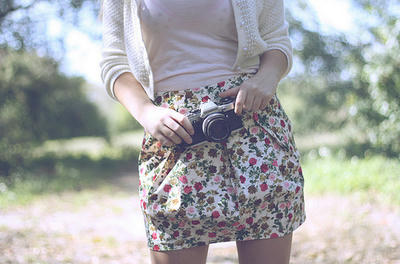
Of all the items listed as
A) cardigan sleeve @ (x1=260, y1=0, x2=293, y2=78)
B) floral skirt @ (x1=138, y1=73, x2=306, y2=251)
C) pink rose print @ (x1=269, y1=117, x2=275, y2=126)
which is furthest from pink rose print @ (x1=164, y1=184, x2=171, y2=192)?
cardigan sleeve @ (x1=260, y1=0, x2=293, y2=78)

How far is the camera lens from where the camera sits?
3.66ft

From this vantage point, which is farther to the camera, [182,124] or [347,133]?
[347,133]

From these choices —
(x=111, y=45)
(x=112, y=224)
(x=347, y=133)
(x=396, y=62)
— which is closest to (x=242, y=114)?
(x=111, y=45)

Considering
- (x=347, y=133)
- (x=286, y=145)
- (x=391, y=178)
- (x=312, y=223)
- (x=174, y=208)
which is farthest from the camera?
(x=347, y=133)

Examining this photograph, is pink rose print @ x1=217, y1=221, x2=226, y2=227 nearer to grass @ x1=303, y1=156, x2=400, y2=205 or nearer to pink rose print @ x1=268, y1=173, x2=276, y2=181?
pink rose print @ x1=268, y1=173, x2=276, y2=181

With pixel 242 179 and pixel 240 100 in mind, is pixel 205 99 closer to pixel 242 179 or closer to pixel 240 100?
pixel 240 100

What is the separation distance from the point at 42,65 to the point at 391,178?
783 cm

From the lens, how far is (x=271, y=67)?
1261 millimetres

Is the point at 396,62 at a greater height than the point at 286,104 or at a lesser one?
lesser

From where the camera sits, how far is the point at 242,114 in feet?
3.98

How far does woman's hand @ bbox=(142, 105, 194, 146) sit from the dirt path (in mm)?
2524

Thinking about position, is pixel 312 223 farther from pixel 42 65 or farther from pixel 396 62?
pixel 42 65

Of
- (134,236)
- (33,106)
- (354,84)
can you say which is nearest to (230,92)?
(134,236)

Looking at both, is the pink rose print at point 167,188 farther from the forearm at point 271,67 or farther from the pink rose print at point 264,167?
the forearm at point 271,67
